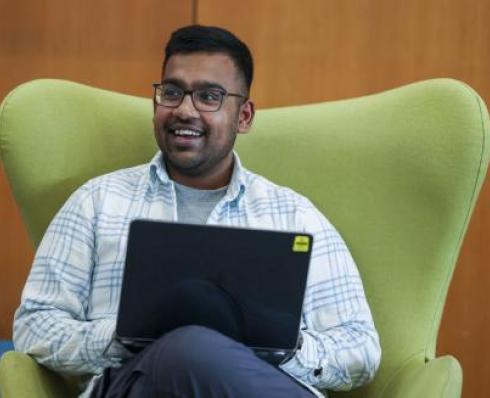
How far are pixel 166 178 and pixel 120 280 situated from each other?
9.1 inches

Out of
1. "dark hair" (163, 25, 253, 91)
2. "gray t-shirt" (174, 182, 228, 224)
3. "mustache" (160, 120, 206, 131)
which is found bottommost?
"gray t-shirt" (174, 182, 228, 224)

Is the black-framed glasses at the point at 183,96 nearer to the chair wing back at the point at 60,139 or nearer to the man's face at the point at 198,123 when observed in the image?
the man's face at the point at 198,123

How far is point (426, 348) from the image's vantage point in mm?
1589

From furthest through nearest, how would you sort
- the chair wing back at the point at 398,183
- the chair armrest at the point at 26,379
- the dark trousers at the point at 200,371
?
1. the chair wing back at the point at 398,183
2. the chair armrest at the point at 26,379
3. the dark trousers at the point at 200,371

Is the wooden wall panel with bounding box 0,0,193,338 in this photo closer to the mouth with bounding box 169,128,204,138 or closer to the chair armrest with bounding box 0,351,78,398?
the mouth with bounding box 169,128,204,138

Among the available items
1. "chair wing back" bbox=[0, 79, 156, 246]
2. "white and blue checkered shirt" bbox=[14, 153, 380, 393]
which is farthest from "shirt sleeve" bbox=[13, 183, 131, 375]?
"chair wing back" bbox=[0, 79, 156, 246]

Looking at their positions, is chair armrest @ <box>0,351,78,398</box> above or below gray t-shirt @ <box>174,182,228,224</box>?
below

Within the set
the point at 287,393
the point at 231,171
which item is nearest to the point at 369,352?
the point at 287,393

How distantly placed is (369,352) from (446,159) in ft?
1.25

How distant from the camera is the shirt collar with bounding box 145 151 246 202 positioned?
5.37 ft

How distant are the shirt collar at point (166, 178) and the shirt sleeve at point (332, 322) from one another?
0.13 metres

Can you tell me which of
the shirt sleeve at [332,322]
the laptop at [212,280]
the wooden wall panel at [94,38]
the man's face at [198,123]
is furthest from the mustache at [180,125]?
the wooden wall panel at [94,38]

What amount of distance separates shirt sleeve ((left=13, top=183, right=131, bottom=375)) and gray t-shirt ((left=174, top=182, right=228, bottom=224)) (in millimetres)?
171

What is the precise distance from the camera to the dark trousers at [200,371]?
114 cm
